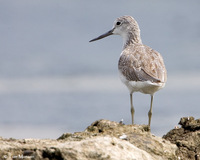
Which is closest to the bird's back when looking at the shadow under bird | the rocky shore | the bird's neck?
the shadow under bird

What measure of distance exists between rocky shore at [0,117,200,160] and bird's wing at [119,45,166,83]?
8.56 ft

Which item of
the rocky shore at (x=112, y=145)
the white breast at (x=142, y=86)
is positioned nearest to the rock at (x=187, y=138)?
the rocky shore at (x=112, y=145)

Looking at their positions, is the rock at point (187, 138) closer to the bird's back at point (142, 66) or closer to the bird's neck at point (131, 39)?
the bird's back at point (142, 66)

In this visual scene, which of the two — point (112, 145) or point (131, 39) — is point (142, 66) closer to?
point (131, 39)

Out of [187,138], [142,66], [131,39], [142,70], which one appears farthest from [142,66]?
[187,138]

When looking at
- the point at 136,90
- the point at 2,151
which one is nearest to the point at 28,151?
the point at 2,151

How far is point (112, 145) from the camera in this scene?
18.8 feet

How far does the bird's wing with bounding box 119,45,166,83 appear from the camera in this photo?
10781mm

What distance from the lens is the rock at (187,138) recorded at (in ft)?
24.3

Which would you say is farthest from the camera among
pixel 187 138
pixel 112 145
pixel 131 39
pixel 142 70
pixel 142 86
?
pixel 131 39

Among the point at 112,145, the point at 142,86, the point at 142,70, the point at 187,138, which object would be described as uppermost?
the point at 142,70

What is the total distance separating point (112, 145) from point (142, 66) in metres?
5.59

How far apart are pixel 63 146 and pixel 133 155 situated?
3.31 ft

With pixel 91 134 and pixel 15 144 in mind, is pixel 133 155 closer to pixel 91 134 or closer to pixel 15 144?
pixel 91 134
